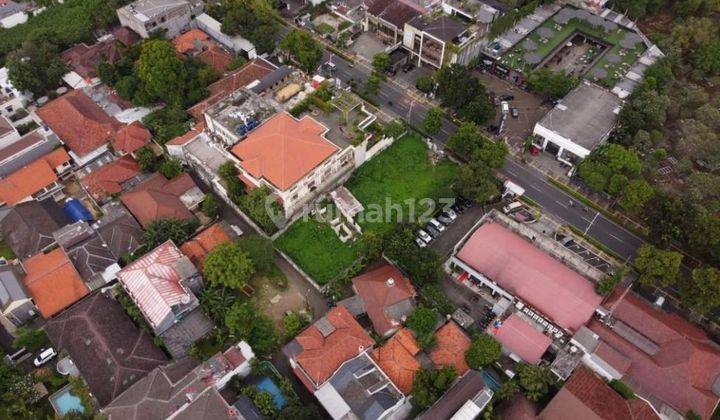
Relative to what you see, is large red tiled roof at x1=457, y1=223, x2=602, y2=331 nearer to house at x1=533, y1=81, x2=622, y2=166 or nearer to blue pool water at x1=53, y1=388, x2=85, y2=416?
house at x1=533, y1=81, x2=622, y2=166

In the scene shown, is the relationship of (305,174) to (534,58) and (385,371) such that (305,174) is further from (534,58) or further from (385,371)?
(534,58)

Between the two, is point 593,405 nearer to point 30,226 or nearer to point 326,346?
point 326,346

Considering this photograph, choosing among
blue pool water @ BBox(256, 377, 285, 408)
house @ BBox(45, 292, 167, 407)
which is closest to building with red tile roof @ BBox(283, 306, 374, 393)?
blue pool water @ BBox(256, 377, 285, 408)

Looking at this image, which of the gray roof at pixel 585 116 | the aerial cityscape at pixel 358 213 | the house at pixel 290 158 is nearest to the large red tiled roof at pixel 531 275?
the aerial cityscape at pixel 358 213

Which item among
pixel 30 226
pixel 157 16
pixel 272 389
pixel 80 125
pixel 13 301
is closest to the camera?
pixel 272 389

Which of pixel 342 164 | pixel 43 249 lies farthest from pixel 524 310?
pixel 43 249

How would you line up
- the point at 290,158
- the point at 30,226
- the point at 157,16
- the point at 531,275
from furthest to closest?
the point at 157,16 < the point at 290,158 < the point at 30,226 < the point at 531,275

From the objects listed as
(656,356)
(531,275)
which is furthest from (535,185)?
(656,356)
